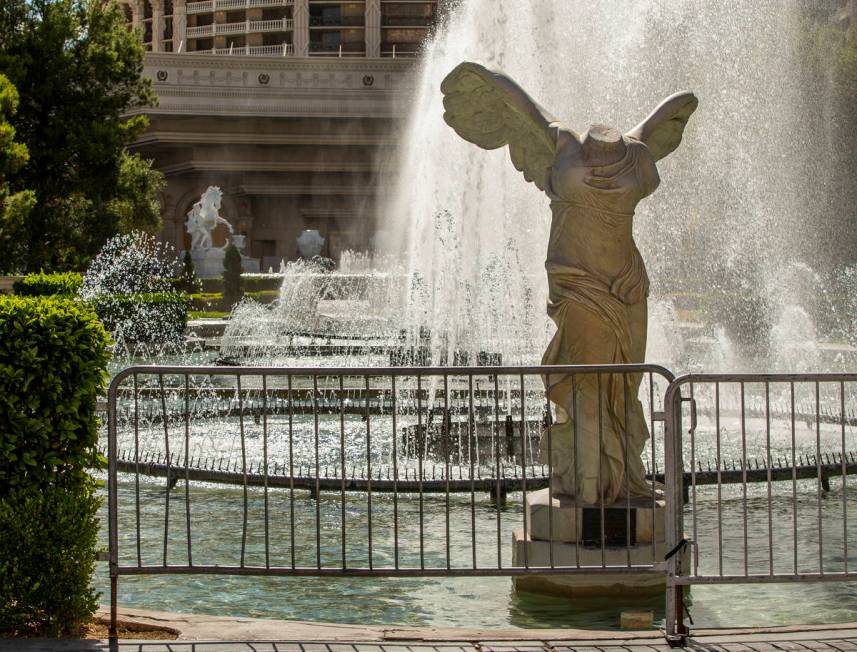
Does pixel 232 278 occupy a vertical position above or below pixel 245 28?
below

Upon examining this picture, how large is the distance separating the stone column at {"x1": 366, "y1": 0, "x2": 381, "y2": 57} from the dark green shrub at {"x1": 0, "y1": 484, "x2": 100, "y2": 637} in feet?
227

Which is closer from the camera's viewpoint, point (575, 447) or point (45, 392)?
point (45, 392)

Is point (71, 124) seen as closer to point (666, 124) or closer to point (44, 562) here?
point (666, 124)

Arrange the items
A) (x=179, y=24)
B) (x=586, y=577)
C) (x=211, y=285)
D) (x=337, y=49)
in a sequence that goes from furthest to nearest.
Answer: (x=179, y=24)
(x=337, y=49)
(x=211, y=285)
(x=586, y=577)

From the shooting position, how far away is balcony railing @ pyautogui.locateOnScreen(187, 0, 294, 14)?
7388 centimetres

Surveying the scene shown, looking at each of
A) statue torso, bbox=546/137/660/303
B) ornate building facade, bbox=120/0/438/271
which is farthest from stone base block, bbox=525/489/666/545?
ornate building facade, bbox=120/0/438/271

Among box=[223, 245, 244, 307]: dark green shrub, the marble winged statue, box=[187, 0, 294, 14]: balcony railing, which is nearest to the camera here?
the marble winged statue

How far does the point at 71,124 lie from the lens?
1219 inches

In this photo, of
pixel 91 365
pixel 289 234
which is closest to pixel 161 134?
pixel 289 234

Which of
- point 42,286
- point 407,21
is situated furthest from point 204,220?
point 407,21

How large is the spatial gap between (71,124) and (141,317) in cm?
714

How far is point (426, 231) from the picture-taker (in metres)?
28.2

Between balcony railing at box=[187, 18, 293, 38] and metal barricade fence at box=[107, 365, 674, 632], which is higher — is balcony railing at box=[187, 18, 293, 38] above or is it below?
above

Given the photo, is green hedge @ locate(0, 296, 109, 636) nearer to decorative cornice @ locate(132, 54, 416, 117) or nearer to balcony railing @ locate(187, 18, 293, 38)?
decorative cornice @ locate(132, 54, 416, 117)
